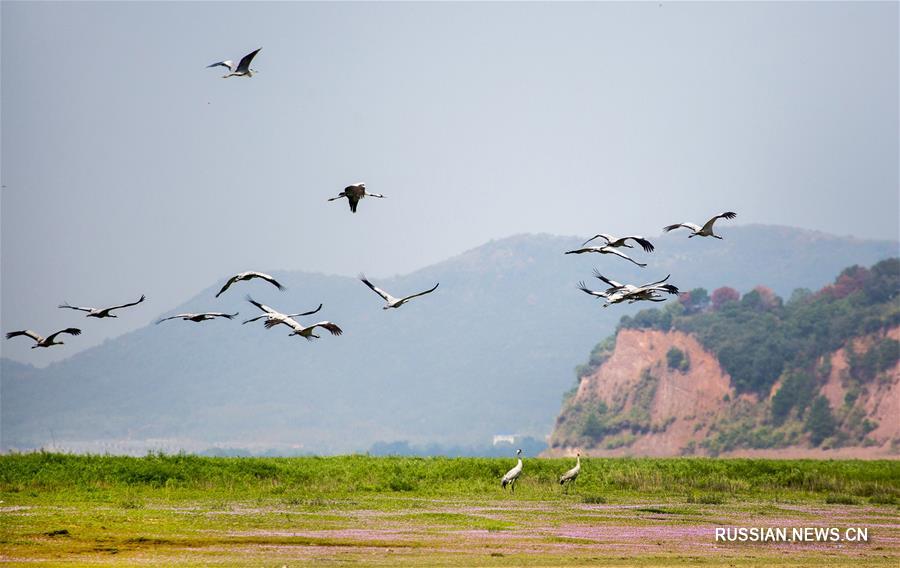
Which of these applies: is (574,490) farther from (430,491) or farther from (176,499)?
(176,499)

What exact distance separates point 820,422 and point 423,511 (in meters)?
127

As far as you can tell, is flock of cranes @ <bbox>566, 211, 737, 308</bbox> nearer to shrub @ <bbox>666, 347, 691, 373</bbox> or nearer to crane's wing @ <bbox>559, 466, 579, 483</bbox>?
crane's wing @ <bbox>559, 466, 579, 483</bbox>

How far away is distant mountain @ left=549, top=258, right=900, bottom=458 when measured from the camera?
6156 inches

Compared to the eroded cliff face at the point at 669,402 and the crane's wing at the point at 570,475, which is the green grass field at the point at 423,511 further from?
the eroded cliff face at the point at 669,402

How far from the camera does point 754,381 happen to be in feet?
562

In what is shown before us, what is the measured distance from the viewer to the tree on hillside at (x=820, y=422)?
512 ft

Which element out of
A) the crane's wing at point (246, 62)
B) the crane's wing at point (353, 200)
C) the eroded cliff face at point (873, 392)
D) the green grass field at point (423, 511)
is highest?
the crane's wing at point (246, 62)

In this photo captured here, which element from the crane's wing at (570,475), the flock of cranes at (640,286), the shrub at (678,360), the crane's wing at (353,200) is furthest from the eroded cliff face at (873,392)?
the crane's wing at (353,200)

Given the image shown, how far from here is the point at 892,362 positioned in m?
155

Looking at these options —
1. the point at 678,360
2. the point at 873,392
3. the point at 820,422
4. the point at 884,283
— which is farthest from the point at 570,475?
the point at 884,283

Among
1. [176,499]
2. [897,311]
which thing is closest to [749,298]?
[897,311]

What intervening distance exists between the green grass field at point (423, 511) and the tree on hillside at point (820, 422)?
334 ft

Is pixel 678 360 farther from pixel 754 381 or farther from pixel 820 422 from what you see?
pixel 820 422

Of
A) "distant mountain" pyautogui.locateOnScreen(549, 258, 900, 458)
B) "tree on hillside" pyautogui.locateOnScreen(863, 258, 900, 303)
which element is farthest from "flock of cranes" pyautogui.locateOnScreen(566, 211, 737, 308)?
"tree on hillside" pyautogui.locateOnScreen(863, 258, 900, 303)
